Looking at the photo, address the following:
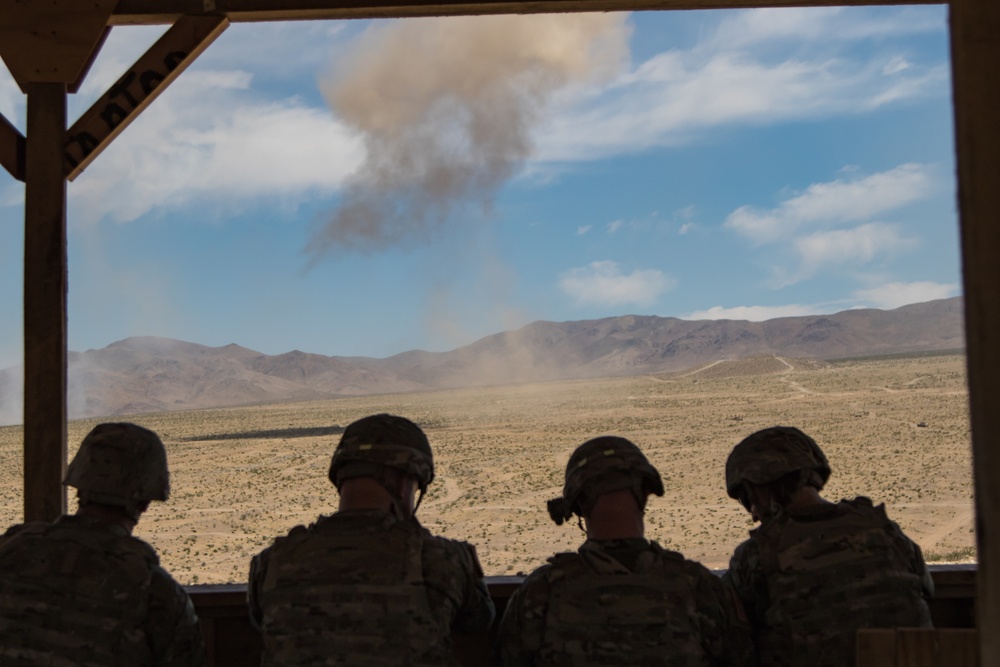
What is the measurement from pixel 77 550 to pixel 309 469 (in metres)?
22.9

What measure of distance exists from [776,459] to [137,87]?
266cm

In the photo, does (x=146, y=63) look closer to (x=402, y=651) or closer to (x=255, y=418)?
(x=402, y=651)

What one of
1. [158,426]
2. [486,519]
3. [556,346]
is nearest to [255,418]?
[158,426]

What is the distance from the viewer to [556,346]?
140 meters

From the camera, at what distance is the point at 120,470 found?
266 centimetres

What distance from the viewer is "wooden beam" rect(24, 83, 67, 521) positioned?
3.41m

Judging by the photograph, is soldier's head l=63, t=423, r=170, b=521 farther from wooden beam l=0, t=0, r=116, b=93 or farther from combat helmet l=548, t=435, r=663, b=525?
wooden beam l=0, t=0, r=116, b=93

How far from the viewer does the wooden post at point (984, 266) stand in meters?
1.48

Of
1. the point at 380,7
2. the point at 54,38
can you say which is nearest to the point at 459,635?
the point at 380,7

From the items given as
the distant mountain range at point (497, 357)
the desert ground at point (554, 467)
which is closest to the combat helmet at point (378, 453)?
the desert ground at point (554, 467)

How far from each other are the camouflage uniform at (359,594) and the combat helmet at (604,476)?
36cm

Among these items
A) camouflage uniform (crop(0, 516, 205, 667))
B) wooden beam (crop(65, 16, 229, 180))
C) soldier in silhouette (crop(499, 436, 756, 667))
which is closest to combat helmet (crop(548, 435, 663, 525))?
soldier in silhouette (crop(499, 436, 756, 667))

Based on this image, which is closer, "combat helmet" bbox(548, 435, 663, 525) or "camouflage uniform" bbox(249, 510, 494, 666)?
"camouflage uniform" bbox(249, 510, 494, 666)

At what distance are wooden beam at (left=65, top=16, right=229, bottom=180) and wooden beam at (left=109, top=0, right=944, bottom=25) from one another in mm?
58
